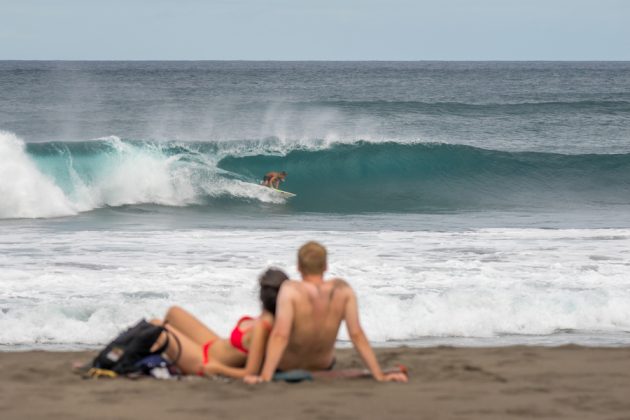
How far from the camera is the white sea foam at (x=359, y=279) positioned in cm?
853

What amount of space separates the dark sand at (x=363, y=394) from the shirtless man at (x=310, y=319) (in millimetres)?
173

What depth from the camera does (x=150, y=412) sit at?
5055 mm

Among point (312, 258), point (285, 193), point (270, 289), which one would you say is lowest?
point (270, 289)

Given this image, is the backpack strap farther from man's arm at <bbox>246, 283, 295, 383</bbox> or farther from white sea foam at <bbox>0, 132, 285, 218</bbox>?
white sea foam at <bbox>0, 132, 285, 218</bbox>

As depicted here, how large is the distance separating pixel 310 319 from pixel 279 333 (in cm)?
21

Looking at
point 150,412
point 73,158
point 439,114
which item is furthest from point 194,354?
point 439,114

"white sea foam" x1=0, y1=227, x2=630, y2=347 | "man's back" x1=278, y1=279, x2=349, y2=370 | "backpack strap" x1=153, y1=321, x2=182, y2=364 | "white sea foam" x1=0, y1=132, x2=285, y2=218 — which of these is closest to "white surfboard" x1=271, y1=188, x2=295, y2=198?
"white sea foam" x1=0, y1=132, x2=285, y2=218

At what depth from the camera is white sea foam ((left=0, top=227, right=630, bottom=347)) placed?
28.0 feet

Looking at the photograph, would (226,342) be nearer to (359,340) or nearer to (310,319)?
(310,319)

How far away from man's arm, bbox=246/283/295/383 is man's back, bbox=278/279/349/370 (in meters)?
0.03

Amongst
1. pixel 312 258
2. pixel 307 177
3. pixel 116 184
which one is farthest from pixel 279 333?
pixel 307 177

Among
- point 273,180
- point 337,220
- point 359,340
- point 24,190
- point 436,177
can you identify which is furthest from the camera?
point 436,177

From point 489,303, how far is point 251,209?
9290 mm

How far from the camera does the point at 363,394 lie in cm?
543
